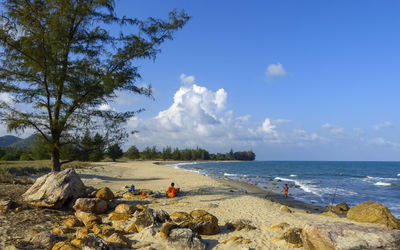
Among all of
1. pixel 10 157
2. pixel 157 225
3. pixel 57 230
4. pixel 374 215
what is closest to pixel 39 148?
pixel 57 230

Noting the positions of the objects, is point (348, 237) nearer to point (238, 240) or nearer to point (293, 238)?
point (293, 238)

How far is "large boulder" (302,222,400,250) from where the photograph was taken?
572 centimetres

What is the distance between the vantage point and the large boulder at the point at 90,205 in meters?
9.94

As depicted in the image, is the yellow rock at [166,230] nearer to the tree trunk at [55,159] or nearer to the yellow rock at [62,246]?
the yellow rock at [62,246]

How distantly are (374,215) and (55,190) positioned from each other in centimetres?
1324

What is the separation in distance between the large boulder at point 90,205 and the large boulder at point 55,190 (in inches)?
30.2

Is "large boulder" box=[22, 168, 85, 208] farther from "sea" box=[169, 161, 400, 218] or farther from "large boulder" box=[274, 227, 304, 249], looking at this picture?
"sea" box=[169, 161, 400, 218]

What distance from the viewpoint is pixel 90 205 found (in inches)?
396

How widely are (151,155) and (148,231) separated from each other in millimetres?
114773

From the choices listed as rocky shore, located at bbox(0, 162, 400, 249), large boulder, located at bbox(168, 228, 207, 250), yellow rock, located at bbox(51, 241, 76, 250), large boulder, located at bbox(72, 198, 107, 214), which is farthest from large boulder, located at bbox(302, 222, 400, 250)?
large boulder, located at bbox(72, 198, 107, 214)

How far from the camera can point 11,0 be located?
10.4 m

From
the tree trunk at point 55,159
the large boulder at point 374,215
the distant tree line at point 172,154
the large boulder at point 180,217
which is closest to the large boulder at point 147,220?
the large boulder at point 180,217

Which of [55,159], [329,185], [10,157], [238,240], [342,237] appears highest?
[55,159]

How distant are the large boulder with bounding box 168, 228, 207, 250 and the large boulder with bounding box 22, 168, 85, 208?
593cm
